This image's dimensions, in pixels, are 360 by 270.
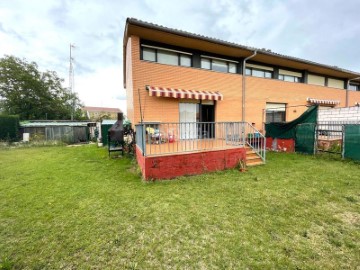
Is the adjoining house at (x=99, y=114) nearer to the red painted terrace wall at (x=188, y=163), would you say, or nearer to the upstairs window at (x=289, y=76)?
the upstairs window at (x=289, y=76)

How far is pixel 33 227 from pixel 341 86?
2594 cm

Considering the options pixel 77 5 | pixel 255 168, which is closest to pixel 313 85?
pixel 255 168

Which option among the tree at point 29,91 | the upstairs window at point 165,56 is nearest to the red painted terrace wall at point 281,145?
the upstairs window at point 165,56

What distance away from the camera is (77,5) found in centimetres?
845

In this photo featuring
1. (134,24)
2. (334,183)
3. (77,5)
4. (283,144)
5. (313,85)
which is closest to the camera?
(334,183)

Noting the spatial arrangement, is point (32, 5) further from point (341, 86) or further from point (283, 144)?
point (341, 86)

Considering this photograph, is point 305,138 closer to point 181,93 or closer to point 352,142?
point 352,142

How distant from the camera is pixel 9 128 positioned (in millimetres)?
17797

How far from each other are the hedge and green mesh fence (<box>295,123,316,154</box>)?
1041 inches

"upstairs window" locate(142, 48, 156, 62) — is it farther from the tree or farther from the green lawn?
the tree

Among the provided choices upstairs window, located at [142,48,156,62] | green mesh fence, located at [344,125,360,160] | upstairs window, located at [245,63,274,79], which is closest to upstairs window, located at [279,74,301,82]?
→ upstairs window, located at [245,63,274,79]

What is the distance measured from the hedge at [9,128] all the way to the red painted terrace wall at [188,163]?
66.6ft

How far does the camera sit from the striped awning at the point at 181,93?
29.7 ft

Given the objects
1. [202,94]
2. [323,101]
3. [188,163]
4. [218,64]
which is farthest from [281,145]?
[323,101]
